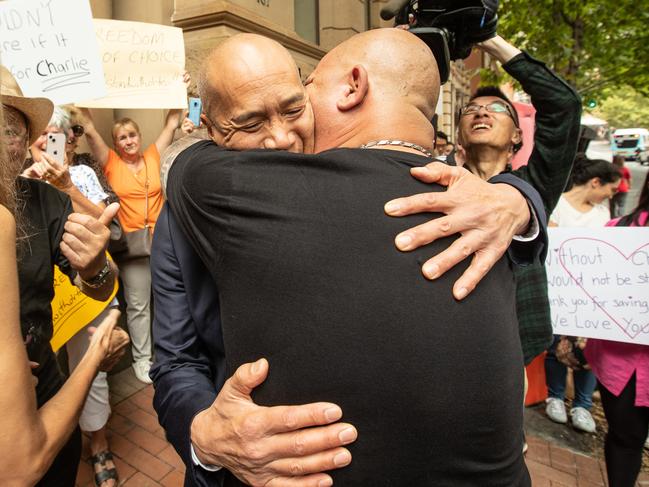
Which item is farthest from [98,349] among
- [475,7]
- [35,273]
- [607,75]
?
[607,75]

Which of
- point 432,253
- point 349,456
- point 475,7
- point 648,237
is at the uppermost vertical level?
point 475,7

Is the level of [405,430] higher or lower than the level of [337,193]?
lower

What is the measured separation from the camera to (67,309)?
2547 mm

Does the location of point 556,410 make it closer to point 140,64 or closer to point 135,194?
point 135,194

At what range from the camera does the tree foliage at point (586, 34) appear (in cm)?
924

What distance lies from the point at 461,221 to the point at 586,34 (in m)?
11.9

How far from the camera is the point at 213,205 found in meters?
0.92

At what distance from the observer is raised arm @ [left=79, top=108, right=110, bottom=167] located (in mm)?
3383

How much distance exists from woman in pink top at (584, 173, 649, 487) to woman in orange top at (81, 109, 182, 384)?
139 inches

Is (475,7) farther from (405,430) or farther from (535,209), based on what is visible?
(405,430)

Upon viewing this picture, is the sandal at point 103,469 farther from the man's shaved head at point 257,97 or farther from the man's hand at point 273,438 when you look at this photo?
the man's shaved head at point 257,97

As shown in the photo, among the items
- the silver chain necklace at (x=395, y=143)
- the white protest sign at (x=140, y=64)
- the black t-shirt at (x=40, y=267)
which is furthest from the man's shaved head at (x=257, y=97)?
the white protest sign at (x=140, y=64)

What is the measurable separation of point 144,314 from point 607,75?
39.3ft

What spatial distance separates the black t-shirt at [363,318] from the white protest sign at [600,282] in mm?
1919
